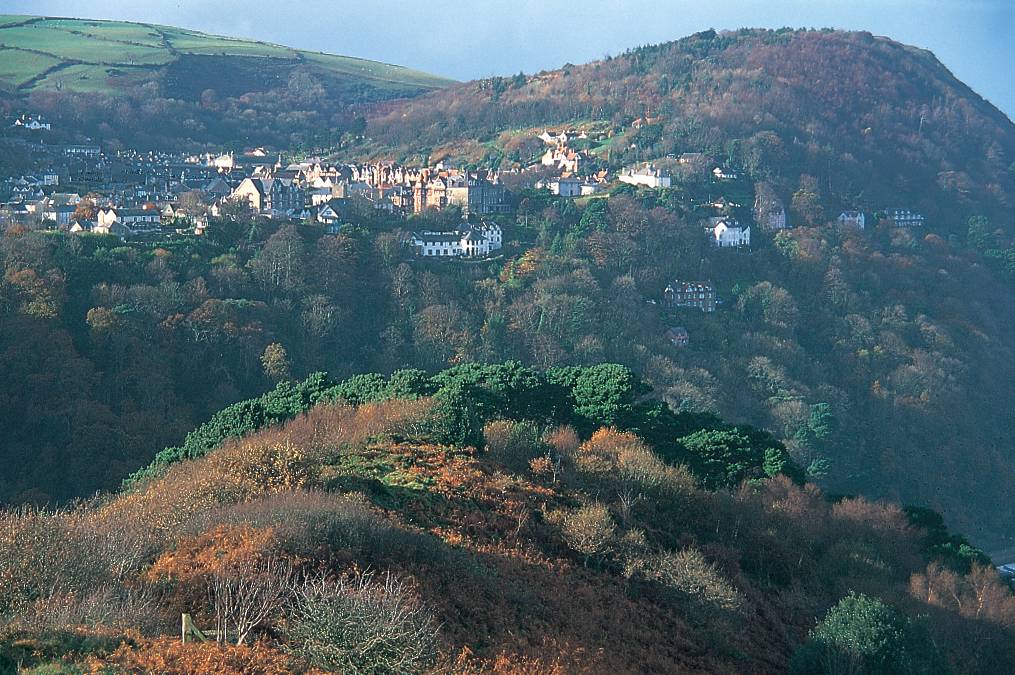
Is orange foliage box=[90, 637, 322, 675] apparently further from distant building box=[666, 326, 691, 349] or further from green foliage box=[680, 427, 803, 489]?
distant building box=[666, 326, 691, 349]

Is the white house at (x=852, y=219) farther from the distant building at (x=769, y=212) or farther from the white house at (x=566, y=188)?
the white house at (x=566, y=188)

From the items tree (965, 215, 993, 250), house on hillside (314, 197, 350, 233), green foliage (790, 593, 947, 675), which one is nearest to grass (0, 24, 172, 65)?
house on hillside (314, 197, 350, 233)

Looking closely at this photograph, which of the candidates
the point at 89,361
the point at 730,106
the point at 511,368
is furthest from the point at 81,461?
the point at 730,106

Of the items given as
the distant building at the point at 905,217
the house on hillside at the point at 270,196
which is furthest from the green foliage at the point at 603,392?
the distant building at the point at 905,217

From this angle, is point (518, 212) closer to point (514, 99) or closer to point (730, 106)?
point (730, 106)

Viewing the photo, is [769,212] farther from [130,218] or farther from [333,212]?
[130,218]

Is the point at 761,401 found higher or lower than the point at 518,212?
lower
